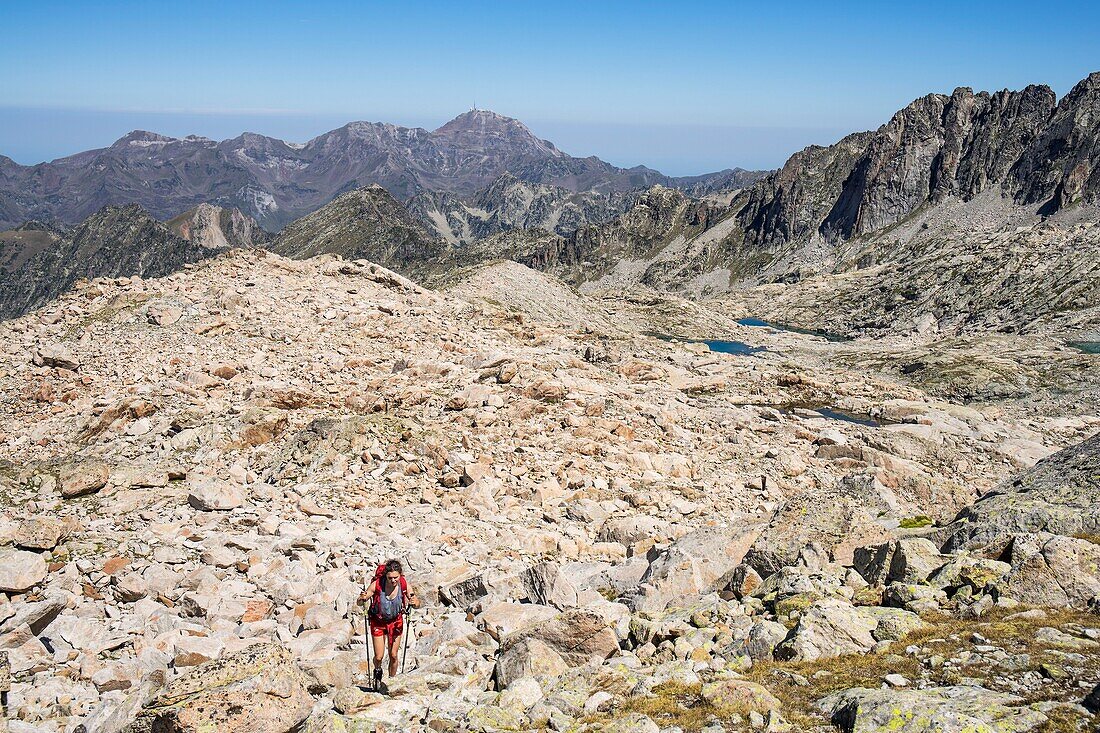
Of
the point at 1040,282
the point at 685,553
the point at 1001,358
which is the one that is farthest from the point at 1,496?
the point at 1040,282

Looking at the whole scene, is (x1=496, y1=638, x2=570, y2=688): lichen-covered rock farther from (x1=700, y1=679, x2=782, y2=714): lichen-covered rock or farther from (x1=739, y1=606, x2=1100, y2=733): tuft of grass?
(x1=739, y1=606, x2=1100, y2=733): tuft of grass

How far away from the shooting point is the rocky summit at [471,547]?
388 inches

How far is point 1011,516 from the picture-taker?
15.8 metres

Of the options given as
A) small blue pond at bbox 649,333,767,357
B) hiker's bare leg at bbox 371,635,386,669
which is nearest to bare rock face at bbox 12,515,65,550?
hiker's bare leg at bbox 371,635,386,669

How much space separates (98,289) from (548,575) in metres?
41.9

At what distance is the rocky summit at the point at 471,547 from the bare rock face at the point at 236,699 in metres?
0.04

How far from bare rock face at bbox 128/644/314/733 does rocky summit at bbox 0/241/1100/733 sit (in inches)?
1.6

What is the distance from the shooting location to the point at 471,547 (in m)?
19.3

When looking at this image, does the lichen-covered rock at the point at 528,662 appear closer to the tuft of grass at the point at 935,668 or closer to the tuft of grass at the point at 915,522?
the tuft of grass at the point at 935,668

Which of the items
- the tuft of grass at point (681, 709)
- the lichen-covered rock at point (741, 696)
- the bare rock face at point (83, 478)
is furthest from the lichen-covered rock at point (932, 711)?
the bare rock face at point (83, 478)

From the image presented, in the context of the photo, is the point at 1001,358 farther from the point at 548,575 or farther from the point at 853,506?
the point at 548,575

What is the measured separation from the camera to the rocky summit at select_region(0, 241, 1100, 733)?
9.84 meters

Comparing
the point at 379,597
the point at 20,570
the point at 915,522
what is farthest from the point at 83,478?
the point at 915,522

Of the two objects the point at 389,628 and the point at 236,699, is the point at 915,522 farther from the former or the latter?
the point at 236,699
